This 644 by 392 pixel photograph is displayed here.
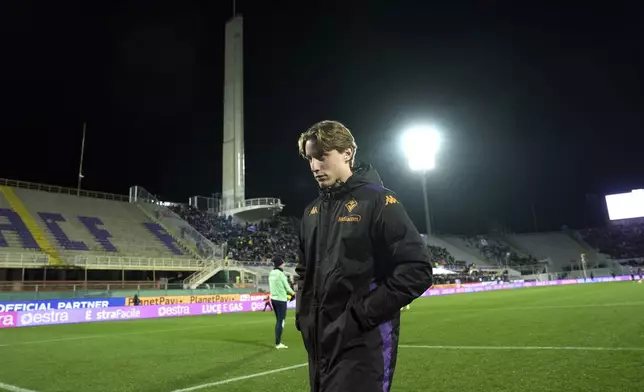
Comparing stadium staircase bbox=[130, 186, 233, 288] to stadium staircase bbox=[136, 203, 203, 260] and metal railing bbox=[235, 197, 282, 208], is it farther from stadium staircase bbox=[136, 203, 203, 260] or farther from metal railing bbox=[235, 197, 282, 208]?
metal railing bbox=[235, 197, 282, 208]

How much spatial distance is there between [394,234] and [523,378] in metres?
4.46

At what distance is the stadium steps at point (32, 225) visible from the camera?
2992cm

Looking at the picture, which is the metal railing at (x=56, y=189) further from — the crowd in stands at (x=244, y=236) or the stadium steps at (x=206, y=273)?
the stadium steps at (x=206, y=273)

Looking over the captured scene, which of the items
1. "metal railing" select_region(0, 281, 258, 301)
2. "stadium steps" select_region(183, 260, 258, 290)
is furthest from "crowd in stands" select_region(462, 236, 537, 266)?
"metal railing" select_region(0, 281, 258, 301)

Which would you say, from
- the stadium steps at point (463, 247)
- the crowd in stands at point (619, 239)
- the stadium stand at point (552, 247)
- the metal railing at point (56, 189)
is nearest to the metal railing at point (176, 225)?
the metal railing at point (56, 189)

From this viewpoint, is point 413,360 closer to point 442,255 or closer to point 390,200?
point 390,200

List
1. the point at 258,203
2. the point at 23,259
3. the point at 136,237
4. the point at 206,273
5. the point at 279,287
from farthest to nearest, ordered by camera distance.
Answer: the point at 258,203, the point at 136,237, the point at 206,273, the point at 23,259, the point at 279,287

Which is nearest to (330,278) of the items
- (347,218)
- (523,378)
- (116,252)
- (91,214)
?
(347,218)

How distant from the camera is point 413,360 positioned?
24.3ft

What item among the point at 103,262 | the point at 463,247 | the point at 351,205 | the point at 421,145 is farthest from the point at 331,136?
the point at 463,247

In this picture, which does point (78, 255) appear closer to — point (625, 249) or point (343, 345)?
point (343, 345)

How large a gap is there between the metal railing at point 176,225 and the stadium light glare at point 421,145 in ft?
69.1

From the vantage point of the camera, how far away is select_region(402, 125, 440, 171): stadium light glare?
151 ft

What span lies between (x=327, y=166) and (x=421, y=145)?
44966mm
